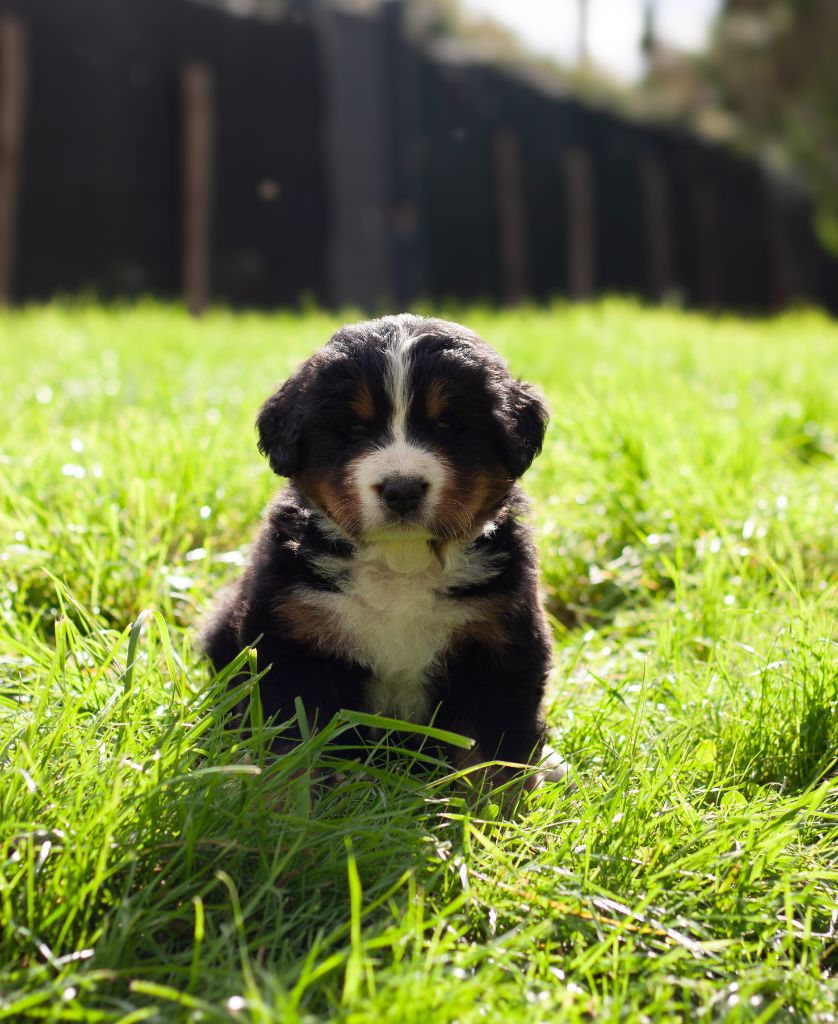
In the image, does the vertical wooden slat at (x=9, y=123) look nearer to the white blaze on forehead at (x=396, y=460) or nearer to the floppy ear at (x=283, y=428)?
the floppy ear at (x=283, y=428)

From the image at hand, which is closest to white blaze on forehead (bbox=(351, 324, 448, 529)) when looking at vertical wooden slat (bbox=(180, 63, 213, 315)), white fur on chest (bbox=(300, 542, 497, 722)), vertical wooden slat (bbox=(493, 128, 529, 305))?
white fur on chest (bbox=(300, 542, 497, 722))

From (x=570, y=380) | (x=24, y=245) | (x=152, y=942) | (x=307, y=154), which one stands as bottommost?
(x=152, y=942)

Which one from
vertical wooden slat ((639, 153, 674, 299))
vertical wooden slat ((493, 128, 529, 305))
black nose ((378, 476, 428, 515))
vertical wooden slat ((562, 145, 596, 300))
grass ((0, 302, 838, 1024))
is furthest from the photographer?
vertical wooden slat ((639, 153, 674, 299))

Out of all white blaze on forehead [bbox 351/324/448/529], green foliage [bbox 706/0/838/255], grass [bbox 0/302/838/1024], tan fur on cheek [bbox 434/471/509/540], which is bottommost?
grass [bbox 0/302/838/1024]

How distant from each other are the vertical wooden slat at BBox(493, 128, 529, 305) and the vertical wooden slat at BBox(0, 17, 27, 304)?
6097mm

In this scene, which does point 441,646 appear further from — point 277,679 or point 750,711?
point 750,711

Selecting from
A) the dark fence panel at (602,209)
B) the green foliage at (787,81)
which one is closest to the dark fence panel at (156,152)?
the dark fence panel at (602,209)

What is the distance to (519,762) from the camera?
8.45 ft

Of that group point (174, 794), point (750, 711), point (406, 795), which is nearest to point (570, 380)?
point (750, 711)

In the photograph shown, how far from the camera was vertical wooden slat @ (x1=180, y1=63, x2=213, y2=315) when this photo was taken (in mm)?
10031

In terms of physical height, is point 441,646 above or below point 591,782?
above

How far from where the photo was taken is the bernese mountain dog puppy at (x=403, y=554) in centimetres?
254

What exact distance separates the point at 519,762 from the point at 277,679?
1.88 feet

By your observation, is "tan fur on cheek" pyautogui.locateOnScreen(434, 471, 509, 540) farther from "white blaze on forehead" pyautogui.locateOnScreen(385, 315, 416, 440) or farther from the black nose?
"white blaze on forehead" pyautogui.locateOnScreen(385, 315, 416, 440)
